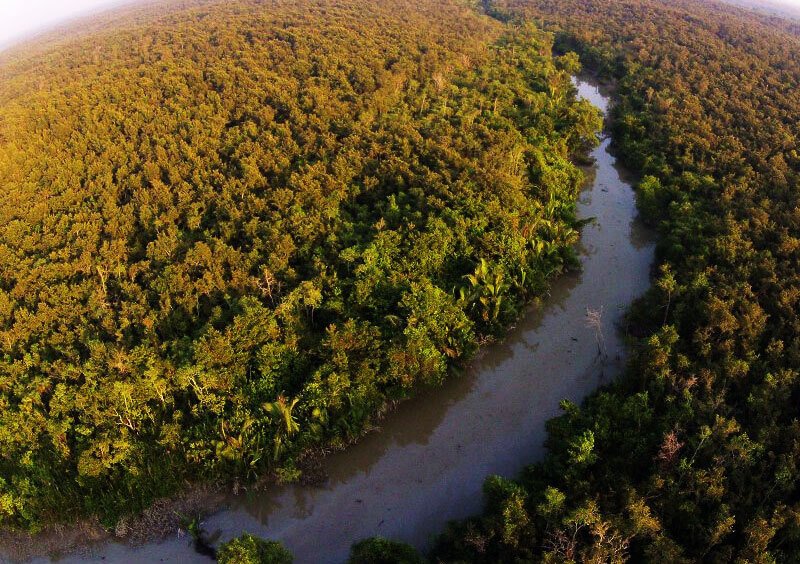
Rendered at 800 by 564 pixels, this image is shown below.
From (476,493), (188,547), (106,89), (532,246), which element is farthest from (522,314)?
(106,89)

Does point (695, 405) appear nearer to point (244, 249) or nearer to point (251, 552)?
point (251, 552)

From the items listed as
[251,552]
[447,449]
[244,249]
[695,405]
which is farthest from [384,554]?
[244,249]

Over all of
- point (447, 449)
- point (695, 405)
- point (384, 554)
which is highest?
point (695, 405)

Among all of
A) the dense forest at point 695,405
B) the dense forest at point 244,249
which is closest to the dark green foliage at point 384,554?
the dense forest at point 695,405

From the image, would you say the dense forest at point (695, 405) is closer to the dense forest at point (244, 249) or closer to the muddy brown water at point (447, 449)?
the muddy brown water at point (447, 449)

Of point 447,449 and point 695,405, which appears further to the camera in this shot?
point 447,449

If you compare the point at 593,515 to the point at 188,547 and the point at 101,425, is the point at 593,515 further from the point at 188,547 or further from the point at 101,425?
the point at 101,425

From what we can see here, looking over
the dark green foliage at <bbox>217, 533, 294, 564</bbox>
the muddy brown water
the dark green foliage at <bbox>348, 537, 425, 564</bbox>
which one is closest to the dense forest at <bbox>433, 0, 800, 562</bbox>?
the dark green foliage at <bbox>348, 537, 425, 564</bbox>
